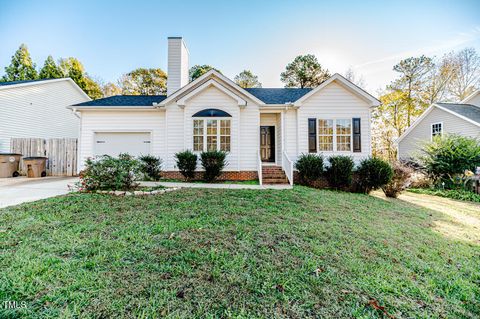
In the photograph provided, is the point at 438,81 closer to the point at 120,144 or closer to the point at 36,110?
the point at 120,144

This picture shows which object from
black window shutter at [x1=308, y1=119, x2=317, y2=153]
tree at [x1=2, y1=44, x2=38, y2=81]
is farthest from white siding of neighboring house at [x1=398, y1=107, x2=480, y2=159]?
tree at [x1=2, y1=44, x2=38, y2=81]

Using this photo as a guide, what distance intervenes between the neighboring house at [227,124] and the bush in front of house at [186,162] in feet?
2.35

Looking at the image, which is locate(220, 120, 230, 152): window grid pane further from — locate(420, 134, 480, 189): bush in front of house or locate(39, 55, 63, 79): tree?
locate(39, 55, 63, 79): tree

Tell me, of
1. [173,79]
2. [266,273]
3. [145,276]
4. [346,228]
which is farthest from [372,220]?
[173,79]

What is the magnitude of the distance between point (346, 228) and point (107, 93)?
101 feet

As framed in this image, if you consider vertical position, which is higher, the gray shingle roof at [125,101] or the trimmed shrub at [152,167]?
the gray shingle roof at [125,101]

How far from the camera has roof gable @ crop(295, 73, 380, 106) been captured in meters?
9.83

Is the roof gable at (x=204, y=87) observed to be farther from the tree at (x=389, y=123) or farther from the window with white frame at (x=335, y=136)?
the tree at (x=389, y=123)

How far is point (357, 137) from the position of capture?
396 inches

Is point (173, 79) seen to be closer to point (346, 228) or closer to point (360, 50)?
point (346, 228)

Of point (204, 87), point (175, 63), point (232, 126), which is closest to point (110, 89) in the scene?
point (175, 63)

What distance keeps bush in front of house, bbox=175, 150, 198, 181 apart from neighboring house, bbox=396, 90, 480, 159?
14.0 m

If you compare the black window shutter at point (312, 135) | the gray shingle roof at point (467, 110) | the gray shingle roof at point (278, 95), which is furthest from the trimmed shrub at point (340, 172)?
the gray shingle roof at point (467, 110)

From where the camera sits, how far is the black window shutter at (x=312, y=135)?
10117mm
